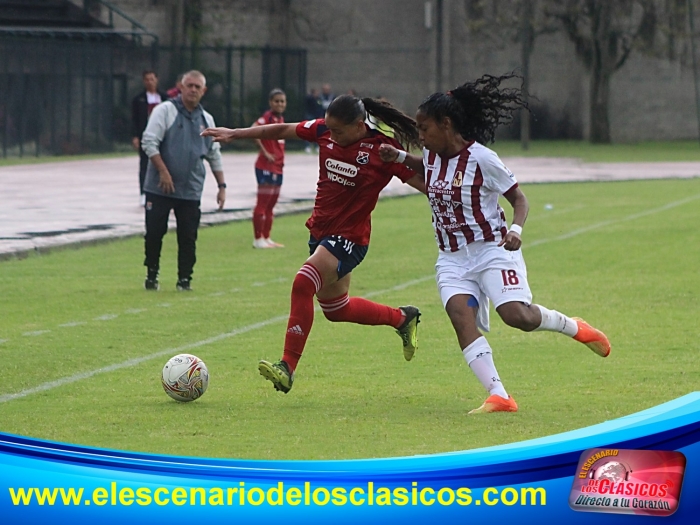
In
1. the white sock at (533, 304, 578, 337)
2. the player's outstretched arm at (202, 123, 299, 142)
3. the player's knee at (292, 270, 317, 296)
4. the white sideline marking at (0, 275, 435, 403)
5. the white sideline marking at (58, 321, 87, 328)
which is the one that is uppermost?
the player's outstretched arm at (202, 123, 299, 142)

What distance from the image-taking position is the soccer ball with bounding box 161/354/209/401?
7547 millimetres

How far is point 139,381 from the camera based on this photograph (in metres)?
8.30

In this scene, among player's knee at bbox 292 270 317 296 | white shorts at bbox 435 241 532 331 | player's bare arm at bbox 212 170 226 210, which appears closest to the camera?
white shorts at bbox 435 241 532 331

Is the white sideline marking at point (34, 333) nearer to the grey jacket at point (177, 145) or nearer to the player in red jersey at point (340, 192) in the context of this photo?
the grey jacket at point (177, 145)

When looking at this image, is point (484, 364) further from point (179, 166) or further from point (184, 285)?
point (184, 285)

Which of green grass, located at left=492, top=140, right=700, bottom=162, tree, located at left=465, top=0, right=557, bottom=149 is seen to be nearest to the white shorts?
green grass, located at left=492, top=140, right=700, bottom=162

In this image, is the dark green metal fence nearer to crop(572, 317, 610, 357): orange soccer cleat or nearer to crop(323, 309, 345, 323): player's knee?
crop(323, 309, 345, 323): player's knee

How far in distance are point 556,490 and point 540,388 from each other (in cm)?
494

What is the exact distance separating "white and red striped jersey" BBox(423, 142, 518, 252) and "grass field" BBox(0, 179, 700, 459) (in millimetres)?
1008

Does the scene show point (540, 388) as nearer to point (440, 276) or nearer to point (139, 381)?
point (440, 276)

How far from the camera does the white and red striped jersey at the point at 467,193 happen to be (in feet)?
23.7

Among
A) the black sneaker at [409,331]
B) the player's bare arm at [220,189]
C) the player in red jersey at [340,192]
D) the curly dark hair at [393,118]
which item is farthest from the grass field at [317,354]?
the curly dark hair at [393,118]

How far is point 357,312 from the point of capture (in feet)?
27.6

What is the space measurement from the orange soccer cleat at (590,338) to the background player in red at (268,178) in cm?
923
